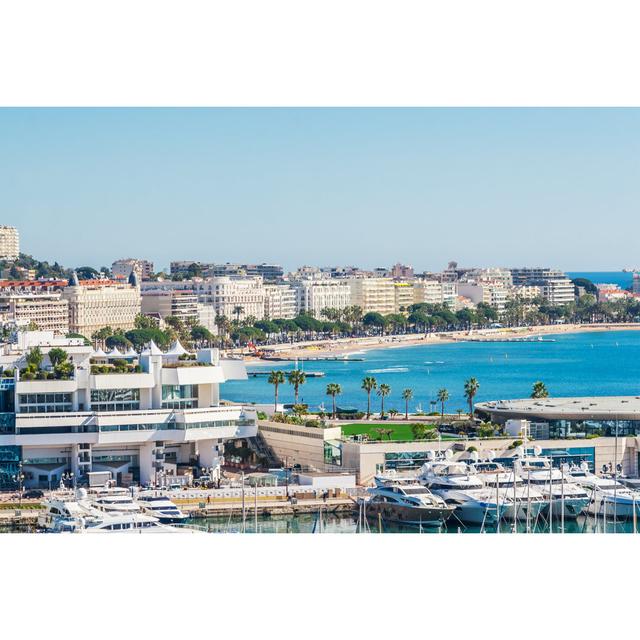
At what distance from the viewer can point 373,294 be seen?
57.5 m

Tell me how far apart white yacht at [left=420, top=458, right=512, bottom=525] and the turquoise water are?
36.6ft

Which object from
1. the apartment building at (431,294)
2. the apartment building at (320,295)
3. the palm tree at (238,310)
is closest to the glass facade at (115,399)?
the palm tree at (238,310)

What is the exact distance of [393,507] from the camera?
12.7 m

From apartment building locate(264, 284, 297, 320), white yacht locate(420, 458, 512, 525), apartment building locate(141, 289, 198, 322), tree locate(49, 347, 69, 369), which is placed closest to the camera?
white yacht locate(420, 458, 512, 525)

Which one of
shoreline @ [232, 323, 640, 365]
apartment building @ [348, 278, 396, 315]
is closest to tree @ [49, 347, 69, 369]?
shoreline @ [232, 323, 640, 365]

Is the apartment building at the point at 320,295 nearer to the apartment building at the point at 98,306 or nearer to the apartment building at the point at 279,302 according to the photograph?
the apartment building at the point at 279,302

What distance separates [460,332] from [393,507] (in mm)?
41304

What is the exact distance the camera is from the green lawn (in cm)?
1522

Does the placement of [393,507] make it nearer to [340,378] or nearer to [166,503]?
[166,503]

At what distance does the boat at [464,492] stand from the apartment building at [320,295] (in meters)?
41.0

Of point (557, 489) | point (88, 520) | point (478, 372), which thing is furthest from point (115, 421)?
point (478, 372)

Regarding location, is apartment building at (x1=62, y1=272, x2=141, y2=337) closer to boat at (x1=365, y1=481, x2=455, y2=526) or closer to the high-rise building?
the high-rise building

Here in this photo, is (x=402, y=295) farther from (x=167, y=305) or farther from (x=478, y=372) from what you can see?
(x=478, y=372)

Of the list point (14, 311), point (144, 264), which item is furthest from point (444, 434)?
point (144, 264)
